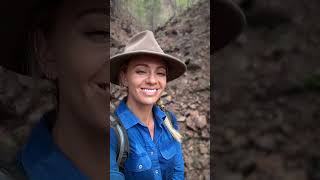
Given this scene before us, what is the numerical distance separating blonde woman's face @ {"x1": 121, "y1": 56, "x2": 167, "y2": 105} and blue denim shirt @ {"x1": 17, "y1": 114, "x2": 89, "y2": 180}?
0.16m

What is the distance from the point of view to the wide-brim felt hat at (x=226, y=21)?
52 cm

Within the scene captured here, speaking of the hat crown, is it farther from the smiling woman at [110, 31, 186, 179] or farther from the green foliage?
the green foliage

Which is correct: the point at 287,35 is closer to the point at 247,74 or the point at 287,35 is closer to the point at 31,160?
the point at 247,74

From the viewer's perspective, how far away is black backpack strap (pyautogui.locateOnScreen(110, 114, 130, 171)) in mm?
593

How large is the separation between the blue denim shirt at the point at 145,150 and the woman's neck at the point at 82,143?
0.02m

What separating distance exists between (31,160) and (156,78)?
0.23 meters

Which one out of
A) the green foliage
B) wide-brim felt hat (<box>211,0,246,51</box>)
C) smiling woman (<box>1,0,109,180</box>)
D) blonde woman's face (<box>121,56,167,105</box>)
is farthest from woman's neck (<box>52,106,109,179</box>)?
the green foliage

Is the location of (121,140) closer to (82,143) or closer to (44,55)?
(82,143)

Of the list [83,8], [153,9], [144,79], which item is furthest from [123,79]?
[153,9]

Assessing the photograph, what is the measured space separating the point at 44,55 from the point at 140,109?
0.19 meters

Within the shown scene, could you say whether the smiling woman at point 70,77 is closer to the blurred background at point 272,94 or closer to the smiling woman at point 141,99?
the smiling woman at point 141,99

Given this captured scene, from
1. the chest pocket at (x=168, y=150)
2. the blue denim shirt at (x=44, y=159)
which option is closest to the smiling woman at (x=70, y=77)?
the blue denim shirt at (x=44, y=159)

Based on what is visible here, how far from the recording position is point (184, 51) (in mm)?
921

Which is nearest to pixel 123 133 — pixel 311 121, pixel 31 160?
pixel 31 160
